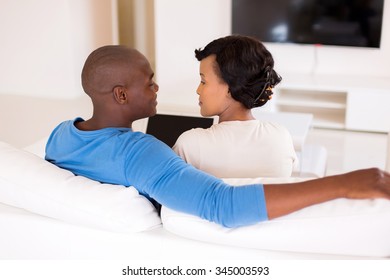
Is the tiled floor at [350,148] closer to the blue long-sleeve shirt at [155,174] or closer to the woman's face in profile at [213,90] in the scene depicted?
the woman's face in profile at [213,90]

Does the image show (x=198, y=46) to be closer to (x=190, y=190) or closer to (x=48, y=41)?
(x=48, y=41)

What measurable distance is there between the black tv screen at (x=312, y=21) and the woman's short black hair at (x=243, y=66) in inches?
139

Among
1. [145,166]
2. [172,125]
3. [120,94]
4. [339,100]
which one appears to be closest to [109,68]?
[120,94]

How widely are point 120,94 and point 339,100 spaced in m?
3.82

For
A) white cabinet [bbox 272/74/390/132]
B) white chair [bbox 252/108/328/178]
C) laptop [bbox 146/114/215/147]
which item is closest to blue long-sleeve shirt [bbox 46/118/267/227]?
laptop [bbox 146/114/215/147]

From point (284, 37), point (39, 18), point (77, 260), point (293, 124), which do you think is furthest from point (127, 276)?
point (39, 18)

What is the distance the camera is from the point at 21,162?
1429 millimetres

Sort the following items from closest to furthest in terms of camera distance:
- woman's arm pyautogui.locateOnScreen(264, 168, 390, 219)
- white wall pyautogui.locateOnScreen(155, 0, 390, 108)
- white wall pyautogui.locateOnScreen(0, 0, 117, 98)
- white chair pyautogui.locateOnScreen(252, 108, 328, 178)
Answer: woman's arm pyautogui.locateOnScreen(264, 168, 390, 219) < white chair pyautogui.locateOnScreen(252, 108, 328, 178) < white wall pyautogui.locateOnScreen(155, 0, 390, 108) < white wall pyautogui.locateOnScreen(0, 0, 117, 98)

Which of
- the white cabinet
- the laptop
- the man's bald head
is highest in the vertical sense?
the man's bald head

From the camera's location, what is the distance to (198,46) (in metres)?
5.43

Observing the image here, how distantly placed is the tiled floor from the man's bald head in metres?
2.59

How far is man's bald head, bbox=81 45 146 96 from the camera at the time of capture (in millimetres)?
1428

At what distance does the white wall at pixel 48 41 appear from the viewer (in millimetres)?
5574

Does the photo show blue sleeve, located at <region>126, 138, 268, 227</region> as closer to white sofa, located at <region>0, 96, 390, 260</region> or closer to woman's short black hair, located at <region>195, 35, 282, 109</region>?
white sofa, located at <region>0, 96, 390, 260</region>
